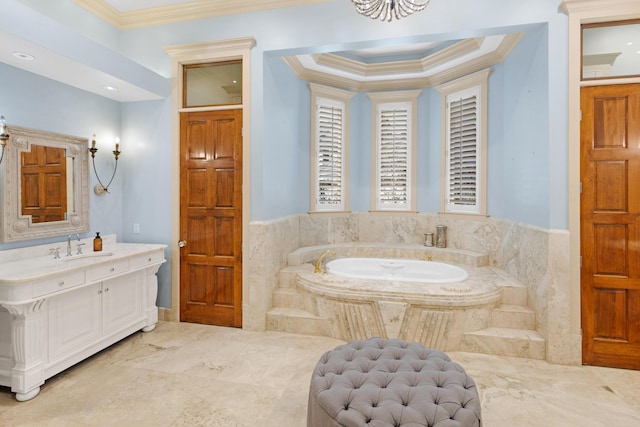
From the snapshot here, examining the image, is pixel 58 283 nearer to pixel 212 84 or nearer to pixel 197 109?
pixel 197 109

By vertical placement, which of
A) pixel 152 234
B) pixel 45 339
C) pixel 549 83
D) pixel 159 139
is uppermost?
pixel 549 83

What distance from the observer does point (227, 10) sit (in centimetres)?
366

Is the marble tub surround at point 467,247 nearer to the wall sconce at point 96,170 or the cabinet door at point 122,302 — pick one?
the cabinet door at point 122,302

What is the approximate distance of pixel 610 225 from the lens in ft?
9.62

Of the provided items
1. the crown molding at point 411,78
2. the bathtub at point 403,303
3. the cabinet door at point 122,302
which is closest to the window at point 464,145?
the crown molding at point 411,78

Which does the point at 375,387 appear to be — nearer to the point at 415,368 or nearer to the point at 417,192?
the point at 415,368

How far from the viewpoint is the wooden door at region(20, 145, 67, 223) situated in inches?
118

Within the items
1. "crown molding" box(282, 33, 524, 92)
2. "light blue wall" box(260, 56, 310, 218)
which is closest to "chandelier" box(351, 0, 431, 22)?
"light blue wall" box(260, 56, 310, 218)

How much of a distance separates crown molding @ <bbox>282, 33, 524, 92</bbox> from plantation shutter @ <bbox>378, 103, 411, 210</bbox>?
0.30m

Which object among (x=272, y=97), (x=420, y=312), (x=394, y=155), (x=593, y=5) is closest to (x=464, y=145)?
(x=394, y=155)

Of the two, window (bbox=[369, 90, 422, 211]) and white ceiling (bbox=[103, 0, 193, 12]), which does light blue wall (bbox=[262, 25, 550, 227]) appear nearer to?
window (bbox=[369, 90, 422, 211])

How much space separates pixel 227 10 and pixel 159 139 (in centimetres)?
159

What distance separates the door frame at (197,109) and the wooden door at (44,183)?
101 cm

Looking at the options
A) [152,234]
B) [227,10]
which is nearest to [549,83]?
[227,10]
